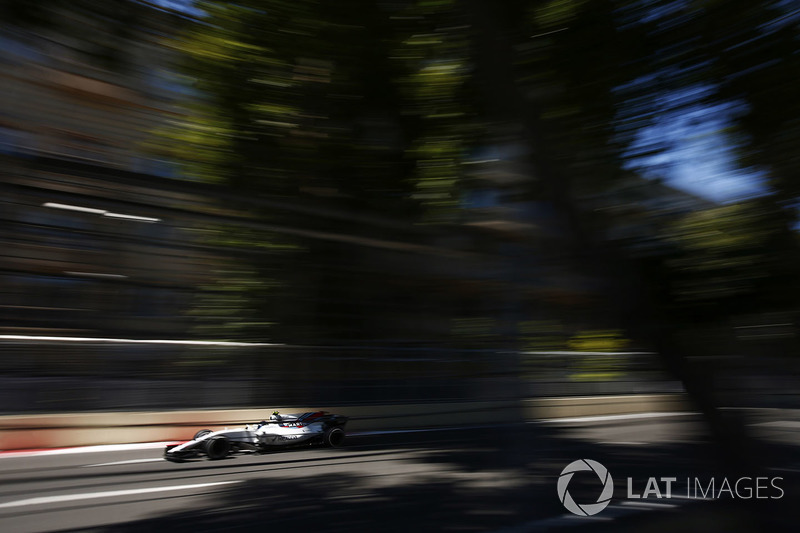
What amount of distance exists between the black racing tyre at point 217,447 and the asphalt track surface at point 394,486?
0.10 metres

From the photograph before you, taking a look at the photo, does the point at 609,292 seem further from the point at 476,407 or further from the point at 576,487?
the point at 576,487

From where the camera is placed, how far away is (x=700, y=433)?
1.63m

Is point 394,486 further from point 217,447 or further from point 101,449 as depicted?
point 101,449

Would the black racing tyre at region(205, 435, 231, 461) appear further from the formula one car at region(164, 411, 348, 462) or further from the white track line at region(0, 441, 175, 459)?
the white track line at region(0, 441, 175, 459)

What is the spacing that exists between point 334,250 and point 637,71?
1073 mm

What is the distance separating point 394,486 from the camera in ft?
12.4

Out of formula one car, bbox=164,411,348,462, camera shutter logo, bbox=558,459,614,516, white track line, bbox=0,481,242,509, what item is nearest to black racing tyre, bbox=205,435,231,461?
formula one car, bbox=164,411,348,462

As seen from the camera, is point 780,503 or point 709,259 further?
point 780,503

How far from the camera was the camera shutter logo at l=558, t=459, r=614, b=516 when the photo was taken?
6.65 feet

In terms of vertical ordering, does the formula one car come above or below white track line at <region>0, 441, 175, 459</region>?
below

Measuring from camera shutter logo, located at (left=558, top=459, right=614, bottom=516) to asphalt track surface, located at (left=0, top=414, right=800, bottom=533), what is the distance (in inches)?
1.6

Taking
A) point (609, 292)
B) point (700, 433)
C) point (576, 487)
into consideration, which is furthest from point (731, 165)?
point (576, 487)

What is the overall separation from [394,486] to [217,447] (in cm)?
163

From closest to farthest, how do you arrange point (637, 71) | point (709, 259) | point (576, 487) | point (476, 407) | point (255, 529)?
point (709, 259)
point (637, 71)
point (476, 407)
point (576, 487)
point (255, 529)
